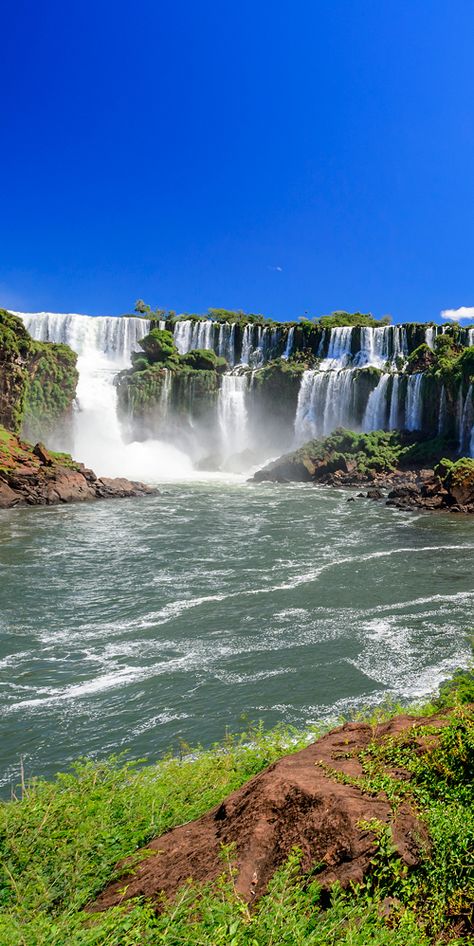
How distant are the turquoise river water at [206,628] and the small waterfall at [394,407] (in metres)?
27.1

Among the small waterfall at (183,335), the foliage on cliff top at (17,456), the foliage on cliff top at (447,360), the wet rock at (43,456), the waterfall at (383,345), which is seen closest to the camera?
the foliage on cliff top at (17,456)

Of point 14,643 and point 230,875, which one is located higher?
point 230,875

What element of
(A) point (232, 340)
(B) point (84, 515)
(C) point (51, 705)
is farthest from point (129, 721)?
(A) point (232, 340)

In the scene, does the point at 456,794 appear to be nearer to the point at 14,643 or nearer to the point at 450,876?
the point at 450,876

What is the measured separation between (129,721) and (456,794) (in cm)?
637

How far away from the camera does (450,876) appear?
11.0ft

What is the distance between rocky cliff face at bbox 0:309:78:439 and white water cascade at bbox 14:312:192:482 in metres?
2.94

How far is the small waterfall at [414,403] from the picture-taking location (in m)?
49.6

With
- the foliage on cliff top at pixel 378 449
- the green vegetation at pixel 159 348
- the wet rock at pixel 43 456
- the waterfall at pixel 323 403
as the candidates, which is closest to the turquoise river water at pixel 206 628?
the wet rock at pixel 43 456

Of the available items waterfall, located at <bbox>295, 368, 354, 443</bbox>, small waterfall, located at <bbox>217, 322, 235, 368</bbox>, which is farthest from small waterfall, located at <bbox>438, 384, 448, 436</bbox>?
small waterfall, located at <bbox>217, 322, 235, 368</bbox>

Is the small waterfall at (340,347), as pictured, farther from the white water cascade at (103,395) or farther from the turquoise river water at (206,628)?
the turquoise river water at (206,628)

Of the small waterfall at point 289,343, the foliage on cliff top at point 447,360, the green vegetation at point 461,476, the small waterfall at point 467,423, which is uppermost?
the small waterfall at point 289,343

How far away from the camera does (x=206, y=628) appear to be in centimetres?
1340

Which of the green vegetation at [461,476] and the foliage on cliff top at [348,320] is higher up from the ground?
the foliage on cliff top at [348,320]
